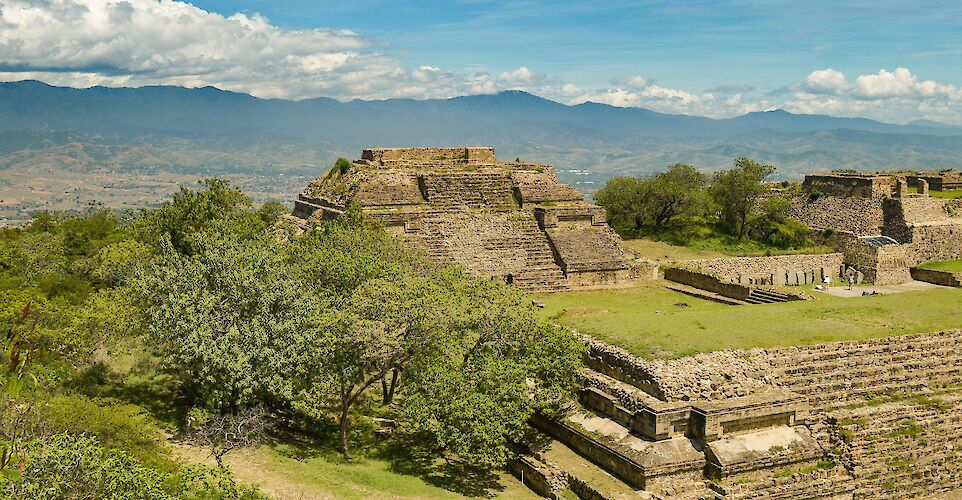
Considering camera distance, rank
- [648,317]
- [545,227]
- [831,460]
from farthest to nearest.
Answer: [545,227] < [648,317] < [831,460]

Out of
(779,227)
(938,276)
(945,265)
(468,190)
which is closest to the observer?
(468,190)

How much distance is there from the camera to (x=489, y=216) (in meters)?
34.0

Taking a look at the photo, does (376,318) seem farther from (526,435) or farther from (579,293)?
(579,293)

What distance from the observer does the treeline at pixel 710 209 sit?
4197 cm

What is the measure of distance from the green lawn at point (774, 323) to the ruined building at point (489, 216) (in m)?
5.94

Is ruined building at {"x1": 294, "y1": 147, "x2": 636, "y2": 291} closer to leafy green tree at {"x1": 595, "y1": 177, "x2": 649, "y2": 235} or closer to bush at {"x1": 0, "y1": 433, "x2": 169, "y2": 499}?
leafy green tree at {"x1": 595, "y1": 177, "x2": 649, "y2": 235}

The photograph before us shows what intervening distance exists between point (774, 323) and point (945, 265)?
21.2 m

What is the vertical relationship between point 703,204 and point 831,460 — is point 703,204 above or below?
above

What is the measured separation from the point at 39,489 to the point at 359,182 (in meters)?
24.7

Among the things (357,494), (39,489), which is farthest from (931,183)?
(39,489)

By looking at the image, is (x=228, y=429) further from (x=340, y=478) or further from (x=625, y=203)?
(x=625, y=203)

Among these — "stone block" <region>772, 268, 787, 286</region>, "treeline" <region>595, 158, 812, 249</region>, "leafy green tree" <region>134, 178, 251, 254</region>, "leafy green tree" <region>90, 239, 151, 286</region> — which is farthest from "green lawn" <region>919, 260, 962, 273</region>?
"leafy green tree" <region>90, 239, 151, 286</region>

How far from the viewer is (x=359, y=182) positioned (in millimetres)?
34438

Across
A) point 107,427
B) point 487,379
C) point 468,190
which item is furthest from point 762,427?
point 468,190
